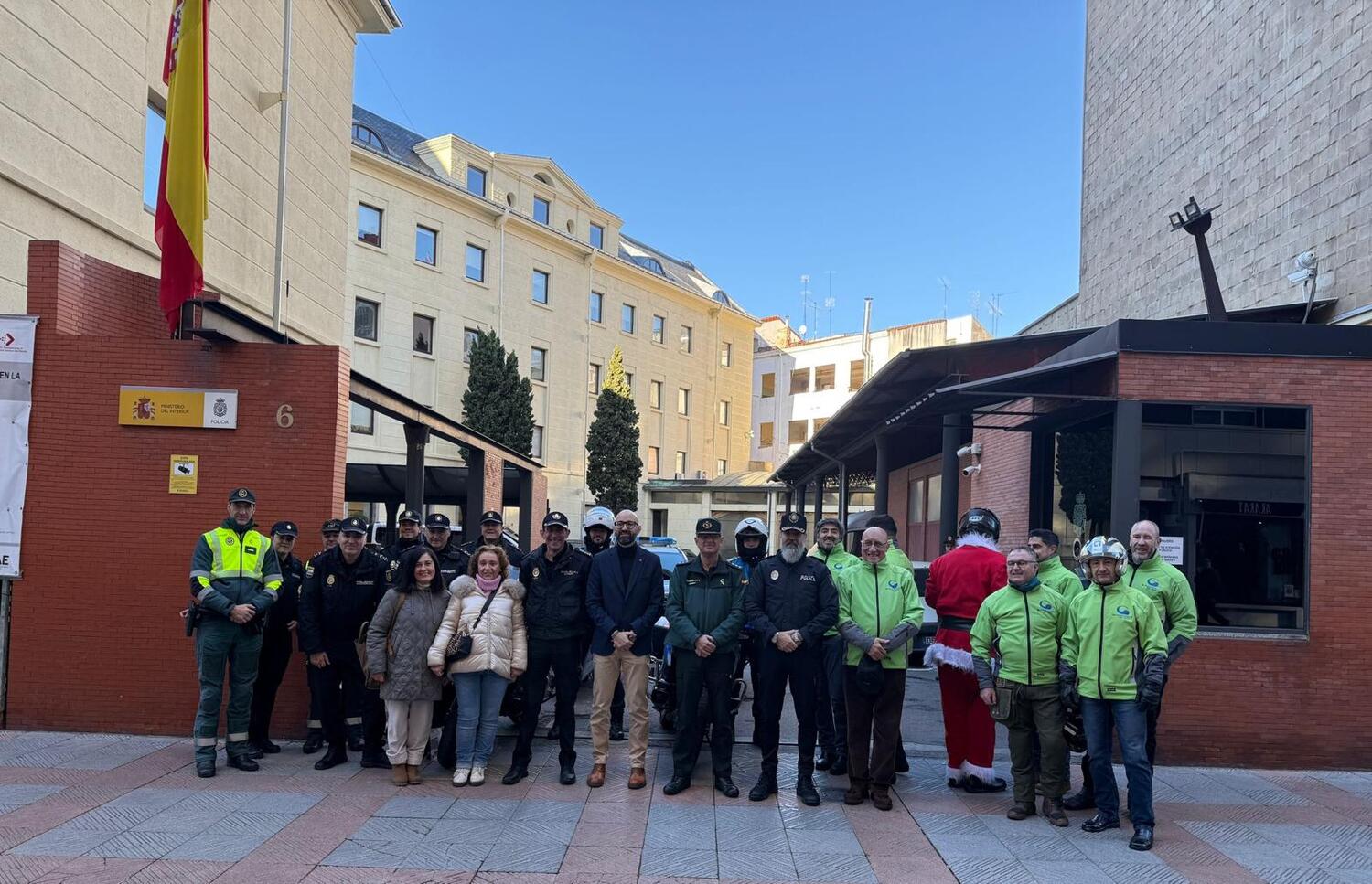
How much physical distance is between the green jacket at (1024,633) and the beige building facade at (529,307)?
89.1 ft

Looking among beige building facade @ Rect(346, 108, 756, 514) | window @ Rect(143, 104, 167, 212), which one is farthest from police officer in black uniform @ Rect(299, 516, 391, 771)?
beige building facade @ Rect(346, 108, 756, 514)

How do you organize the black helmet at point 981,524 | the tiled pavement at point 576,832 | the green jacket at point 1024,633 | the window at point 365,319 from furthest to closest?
the window at point 365,319, the black helmet at point 981,524, the green jacket at point 1024,633, the tiled pavement at point 576,832

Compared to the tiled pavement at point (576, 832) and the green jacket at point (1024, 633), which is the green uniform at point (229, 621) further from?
the green jacket at point (1024, 633)

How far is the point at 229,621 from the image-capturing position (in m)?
7.27

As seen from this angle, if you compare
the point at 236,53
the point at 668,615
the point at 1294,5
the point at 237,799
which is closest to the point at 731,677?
the point at 668,615

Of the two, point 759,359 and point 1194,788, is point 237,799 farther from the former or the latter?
point 759,359

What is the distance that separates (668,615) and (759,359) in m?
52.5

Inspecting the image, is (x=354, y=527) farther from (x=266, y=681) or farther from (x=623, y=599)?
(x=623, y=599)

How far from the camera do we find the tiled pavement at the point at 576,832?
217 inches

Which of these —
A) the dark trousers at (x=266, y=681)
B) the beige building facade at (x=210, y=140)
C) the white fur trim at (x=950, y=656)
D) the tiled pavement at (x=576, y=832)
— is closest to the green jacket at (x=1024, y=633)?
the white fur trim at (x=950, y=656)

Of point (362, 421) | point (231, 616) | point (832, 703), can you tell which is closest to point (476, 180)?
point (362, 421)

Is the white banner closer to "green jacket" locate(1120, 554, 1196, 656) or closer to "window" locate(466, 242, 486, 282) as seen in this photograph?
"green jacket" locate(1120, 554, 1196, 656)

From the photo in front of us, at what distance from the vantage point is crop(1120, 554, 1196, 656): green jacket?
674 centimetres

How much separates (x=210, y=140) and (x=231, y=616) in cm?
863
